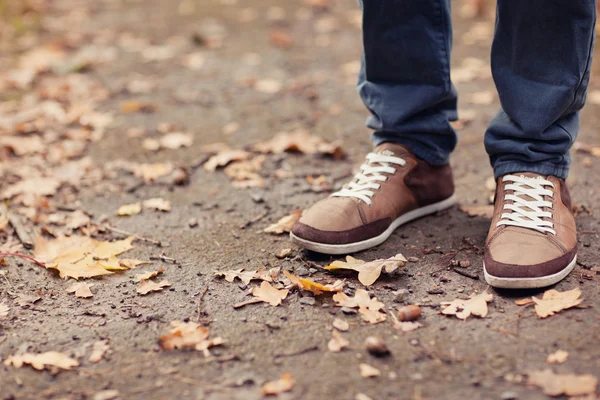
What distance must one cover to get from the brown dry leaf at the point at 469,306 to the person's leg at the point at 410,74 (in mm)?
630

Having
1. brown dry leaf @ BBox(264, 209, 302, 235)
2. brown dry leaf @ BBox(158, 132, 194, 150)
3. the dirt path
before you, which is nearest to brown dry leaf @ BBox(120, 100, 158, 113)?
the dirt path

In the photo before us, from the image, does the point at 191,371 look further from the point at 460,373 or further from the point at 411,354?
the point at 460,373

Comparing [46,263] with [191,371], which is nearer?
[191,371]

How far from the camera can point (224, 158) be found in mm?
2891

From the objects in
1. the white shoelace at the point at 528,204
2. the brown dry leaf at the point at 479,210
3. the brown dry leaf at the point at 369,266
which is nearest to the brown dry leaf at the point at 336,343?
the brown dry leaf at the point at 369,266

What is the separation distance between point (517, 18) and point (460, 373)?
1.04m

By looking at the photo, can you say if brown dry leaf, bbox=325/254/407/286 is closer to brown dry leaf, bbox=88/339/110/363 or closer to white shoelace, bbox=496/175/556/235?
white shoelace, bbox=496/175/556/235

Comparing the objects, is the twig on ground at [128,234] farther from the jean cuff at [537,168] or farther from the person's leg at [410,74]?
the jean cuff at [537,168]

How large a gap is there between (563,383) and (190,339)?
0.92m

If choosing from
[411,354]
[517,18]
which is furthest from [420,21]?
[411,354]

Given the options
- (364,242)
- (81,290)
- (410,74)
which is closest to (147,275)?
(81,290)

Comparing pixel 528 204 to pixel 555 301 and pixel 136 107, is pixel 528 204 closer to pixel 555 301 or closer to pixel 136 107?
pixel 555 301

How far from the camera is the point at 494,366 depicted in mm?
1456

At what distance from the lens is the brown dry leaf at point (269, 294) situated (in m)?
1.78
